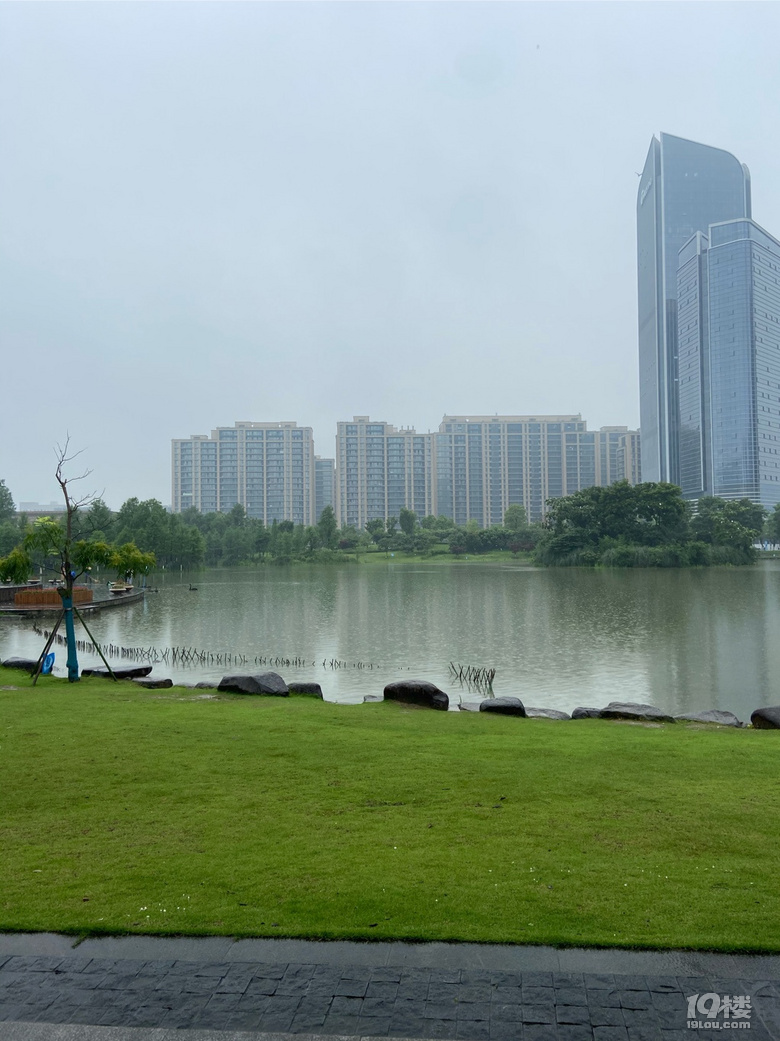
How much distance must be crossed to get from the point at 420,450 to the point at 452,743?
123 meters

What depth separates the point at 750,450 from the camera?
9756cm

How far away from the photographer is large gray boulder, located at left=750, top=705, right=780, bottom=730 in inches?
334

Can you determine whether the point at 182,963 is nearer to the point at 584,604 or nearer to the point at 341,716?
the point at 341,716

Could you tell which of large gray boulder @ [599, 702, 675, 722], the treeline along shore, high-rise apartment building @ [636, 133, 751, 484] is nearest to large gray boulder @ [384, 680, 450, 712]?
large gray boulder @ [599, 702, 675, 722]

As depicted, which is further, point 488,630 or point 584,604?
point 584,604

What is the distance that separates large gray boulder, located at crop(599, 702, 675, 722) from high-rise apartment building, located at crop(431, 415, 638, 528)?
120491 mm

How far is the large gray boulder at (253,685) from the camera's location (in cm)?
991

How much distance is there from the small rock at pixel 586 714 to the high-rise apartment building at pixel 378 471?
4529 inches

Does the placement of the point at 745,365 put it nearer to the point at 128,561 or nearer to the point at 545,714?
the point at 128,561

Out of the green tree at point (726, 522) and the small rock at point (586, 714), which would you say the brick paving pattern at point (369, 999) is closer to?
the small rock at point (586, 714)

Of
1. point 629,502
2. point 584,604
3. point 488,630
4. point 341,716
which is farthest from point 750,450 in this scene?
point 341,716

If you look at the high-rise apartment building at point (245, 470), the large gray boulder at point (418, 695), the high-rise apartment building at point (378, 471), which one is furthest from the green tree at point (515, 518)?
the large gray boulder at point (418, 695)

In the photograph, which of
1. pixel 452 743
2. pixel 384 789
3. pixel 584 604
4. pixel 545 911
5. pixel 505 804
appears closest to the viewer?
pixel 545 911

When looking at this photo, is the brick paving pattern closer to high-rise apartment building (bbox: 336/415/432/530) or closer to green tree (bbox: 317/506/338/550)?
green tree (bbox: 317/506/338/550)
